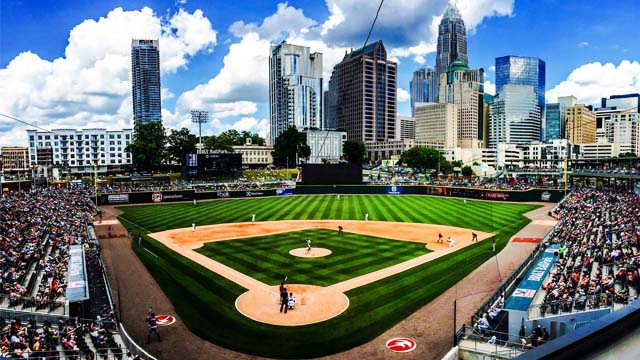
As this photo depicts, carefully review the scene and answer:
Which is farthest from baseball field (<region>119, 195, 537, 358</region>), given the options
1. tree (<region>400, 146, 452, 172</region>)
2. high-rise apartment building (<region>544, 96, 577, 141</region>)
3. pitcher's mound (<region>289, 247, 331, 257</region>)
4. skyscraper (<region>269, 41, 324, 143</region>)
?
skyscraper (<region>269, 41, 324, 143</region>)

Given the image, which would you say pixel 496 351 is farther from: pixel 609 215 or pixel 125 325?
pixel 609 215

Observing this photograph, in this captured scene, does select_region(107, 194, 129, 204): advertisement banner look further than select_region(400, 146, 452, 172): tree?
No

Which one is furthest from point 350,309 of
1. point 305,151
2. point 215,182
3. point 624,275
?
point 305,151

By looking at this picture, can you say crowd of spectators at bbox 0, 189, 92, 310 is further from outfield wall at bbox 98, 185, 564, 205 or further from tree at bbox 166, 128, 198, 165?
tree at bbox 166, 128, 198, 165

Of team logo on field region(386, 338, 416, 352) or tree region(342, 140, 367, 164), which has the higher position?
tree region(342, 140, 367, 164)

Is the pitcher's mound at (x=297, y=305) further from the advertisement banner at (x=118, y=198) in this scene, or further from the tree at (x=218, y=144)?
the tree at (x=218, y=144)
